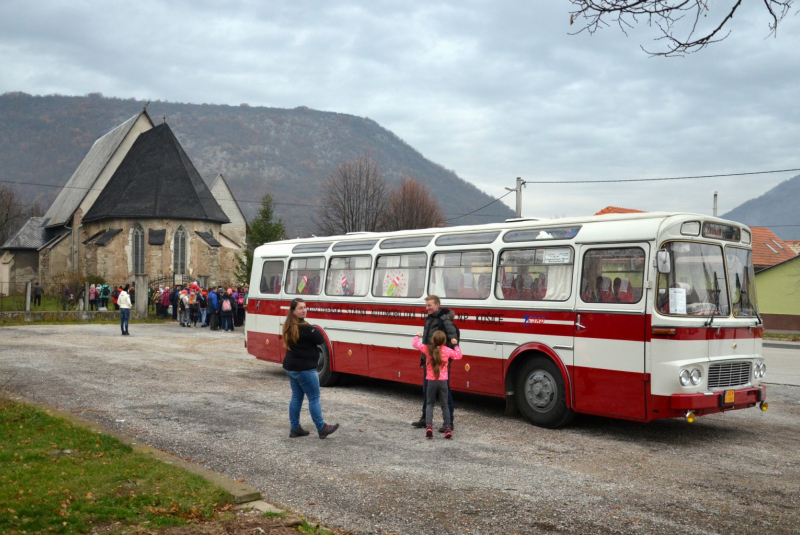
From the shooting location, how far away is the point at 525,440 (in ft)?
30.7

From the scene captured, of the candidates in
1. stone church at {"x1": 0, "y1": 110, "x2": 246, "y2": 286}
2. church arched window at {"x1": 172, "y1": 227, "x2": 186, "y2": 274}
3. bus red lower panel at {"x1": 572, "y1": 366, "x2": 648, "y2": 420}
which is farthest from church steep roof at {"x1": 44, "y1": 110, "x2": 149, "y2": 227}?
bus red lower panel at {"x1": 572, "y1": 366, "x2": 648, "y2": 420}

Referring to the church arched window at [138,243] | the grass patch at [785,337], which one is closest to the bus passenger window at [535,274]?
the grass patch at [785,337]

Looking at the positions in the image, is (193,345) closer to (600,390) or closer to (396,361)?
(396,361)

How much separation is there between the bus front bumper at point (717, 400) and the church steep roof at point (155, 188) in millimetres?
52174

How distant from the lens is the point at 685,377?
895 centimetres

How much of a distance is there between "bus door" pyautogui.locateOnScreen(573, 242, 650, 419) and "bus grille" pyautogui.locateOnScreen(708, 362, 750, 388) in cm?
97

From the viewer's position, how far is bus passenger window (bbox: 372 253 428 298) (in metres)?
12.5

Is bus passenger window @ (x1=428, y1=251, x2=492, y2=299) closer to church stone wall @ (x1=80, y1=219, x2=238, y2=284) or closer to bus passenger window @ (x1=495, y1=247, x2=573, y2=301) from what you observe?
bus passenger window @ (x1=495, y1=247, x2=573, y2=301)

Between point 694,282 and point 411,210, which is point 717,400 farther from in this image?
point 411,210

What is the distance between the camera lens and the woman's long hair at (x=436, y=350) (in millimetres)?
9555

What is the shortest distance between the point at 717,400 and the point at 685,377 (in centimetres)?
60

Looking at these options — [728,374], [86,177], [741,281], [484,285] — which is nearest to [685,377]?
[728,374]

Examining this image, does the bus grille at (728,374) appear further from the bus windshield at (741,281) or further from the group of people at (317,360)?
the group of people at (317,360)

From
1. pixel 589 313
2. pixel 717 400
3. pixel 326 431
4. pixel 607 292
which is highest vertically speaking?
pixel 607 292
